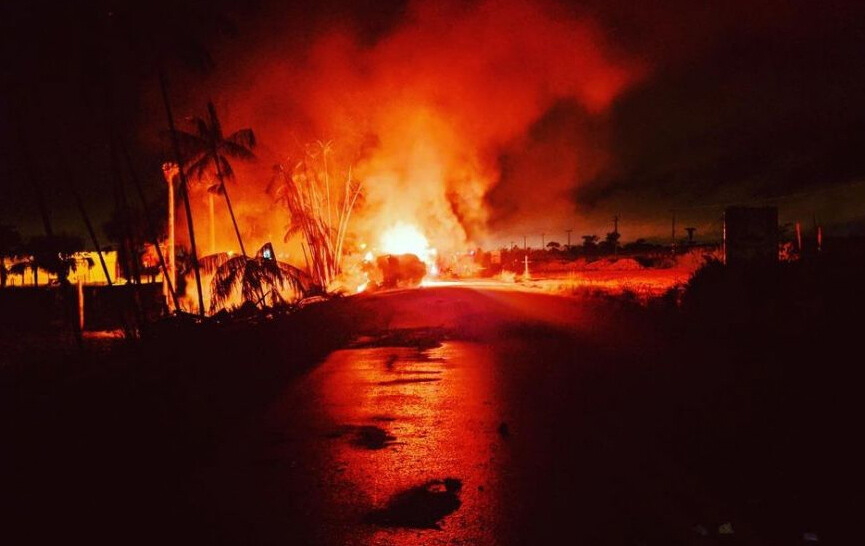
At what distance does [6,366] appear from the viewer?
12.8 meters

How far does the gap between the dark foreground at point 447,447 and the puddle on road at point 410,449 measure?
0.02 meters

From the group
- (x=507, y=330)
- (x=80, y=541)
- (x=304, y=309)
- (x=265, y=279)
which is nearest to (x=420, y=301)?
(x=304, y=309)

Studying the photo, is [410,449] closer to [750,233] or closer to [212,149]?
[750,233]

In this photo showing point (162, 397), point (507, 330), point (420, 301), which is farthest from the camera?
point (420, 301)

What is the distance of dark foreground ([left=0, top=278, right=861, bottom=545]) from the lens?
3875 mm

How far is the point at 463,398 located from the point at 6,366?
11.4 metres

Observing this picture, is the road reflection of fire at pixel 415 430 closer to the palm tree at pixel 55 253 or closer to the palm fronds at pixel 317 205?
the palm tree at pixel 55 253

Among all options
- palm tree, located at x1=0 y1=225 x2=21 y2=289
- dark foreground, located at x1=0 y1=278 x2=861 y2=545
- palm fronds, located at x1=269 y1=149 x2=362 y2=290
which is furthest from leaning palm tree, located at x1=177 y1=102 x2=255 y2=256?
palm tree, located at x1=0 y1=225 x2=21 y2=289

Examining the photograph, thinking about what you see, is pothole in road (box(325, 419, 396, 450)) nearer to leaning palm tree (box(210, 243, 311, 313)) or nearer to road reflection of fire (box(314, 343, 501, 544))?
road reflection of fire (box(314, 343, 501, 544))

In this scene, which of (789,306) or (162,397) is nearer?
(162,397)

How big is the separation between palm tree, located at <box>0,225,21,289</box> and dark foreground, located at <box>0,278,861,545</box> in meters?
41.9

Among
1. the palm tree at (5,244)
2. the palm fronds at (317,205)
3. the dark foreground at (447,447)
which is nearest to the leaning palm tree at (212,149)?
the palm fronds at (317,205)

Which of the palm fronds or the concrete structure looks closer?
the concrete structure

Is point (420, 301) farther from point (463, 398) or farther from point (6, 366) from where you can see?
point (463, 398)
